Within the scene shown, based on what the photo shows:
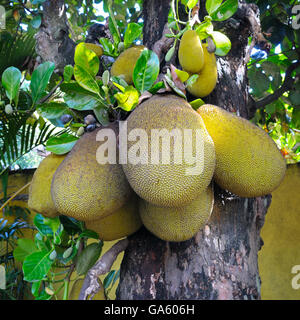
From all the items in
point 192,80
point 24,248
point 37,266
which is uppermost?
point 192,80

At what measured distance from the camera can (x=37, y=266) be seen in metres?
0.93

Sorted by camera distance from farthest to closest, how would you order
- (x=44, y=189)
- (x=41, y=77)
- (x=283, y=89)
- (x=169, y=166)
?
(x=283, y=89)
(x=41, y=77)
(x=44, y=189)
(x=169, y=166)

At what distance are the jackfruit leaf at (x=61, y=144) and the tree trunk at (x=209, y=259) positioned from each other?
31 centimetres

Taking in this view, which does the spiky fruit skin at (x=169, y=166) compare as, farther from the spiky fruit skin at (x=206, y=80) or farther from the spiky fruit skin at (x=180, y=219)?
the spiky fruit skin at (x=206, y=80)

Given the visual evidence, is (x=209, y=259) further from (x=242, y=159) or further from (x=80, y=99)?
(x=80, y=99)

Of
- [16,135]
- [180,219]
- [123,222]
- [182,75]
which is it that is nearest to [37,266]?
[123,222]

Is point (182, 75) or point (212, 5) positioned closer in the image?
point (182, 75)

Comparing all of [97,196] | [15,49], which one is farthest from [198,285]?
[15,49]

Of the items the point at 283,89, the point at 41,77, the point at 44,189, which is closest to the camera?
the point at 44,189

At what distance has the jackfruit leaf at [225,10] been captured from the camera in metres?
0.98

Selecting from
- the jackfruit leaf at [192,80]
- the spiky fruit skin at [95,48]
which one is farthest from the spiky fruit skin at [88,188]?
the spiky fruit skin at [95,48]

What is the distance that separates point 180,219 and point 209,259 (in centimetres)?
12

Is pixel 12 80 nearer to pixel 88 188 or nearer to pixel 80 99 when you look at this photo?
pixel 80 99

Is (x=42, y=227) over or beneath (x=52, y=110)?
beneath
